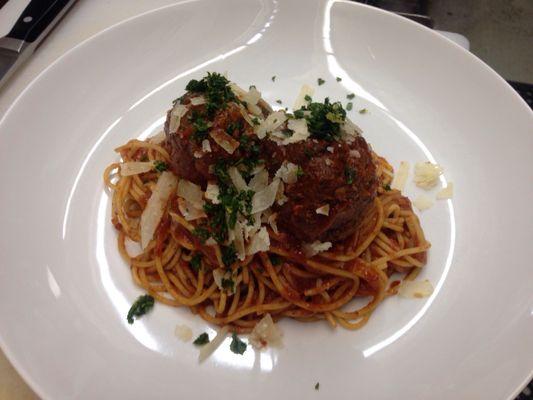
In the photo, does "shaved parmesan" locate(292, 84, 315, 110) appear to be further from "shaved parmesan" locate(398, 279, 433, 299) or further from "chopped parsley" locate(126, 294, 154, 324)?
"chopped parsley" locate(126, 294, 154, 324)

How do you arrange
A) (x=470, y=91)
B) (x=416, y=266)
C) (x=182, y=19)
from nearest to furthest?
1. (x=416, y=266)
2. (x=470, y=91)
3. (x=182, y=19)

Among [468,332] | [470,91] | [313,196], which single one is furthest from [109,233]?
[470,91]

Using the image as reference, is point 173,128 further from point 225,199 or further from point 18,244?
point 18,244

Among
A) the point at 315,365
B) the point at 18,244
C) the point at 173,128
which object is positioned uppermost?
the point at 173,128

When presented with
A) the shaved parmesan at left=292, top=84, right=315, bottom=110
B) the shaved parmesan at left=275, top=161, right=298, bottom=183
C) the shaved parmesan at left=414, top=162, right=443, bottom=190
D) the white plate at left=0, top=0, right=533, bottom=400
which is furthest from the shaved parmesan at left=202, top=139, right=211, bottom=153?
the shaved parmesan at left=414, top=162, right=443, bottom=190

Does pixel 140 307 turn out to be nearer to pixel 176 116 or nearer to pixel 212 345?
pixel 212 345

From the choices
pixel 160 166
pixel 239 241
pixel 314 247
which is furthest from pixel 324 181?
pixel 160 166
